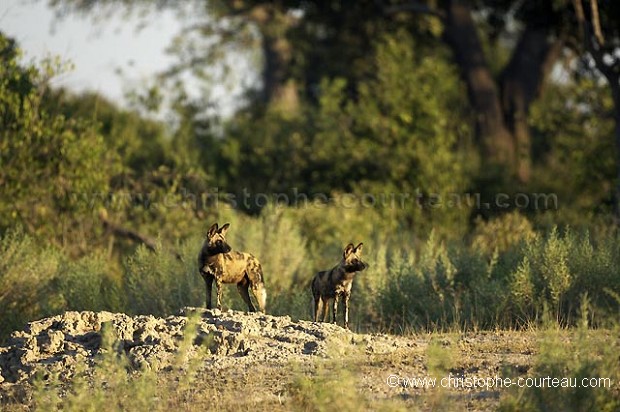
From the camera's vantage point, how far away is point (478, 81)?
28.1 metres

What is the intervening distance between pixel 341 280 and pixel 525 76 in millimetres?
17408

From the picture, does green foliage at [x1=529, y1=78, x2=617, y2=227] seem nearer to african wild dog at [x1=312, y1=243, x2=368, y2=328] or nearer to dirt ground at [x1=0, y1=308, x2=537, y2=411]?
african wild dog at [x1=312, y1=243, x2=368, y2=328]

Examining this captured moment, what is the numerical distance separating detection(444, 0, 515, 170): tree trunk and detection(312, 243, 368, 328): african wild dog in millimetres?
14805

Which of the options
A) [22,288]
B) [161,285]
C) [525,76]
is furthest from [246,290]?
[525,76]

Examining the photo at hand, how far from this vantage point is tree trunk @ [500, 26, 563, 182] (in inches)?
1120

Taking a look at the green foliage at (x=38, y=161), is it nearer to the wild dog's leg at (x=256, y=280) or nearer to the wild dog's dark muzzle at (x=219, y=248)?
the wild dog's leg at (x=256, y=280)

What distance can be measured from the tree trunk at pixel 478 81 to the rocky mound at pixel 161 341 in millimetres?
16170

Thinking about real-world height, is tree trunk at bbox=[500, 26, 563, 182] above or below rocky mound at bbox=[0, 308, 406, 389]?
above

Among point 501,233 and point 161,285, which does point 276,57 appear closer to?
point 501,233

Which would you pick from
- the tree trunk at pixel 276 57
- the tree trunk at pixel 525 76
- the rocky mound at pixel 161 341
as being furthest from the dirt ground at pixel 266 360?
the tree trunk at pixel 276 57

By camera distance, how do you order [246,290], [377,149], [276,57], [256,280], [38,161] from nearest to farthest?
[256,280]
[246,290]
[38,161]
[377,149]
[276,57]

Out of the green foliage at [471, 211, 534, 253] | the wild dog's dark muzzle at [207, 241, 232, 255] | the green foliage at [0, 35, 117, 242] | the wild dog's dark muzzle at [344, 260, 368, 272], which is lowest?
the wild dog's dark muzzle at [344, 260, 368, 272]

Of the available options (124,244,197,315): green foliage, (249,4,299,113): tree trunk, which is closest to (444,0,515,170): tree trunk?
(249,4,299,113): tree trunk

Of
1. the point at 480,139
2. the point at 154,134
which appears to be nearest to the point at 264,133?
the point at 154,134
